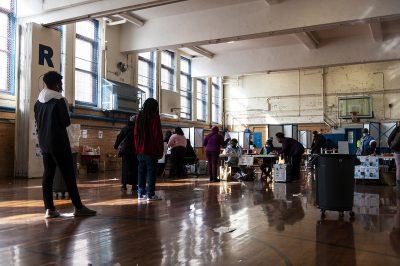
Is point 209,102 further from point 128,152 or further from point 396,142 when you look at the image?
point 128,152

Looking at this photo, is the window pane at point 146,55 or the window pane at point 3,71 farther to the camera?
the window pane at point 146,55

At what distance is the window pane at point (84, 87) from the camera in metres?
13.0

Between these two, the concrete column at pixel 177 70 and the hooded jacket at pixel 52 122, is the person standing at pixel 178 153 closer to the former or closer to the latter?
the hooded jacket at pixel 52 122

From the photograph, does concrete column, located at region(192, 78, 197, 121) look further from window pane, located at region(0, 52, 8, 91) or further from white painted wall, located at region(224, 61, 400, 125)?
window pane, located at region(0, 52, 8, 91)

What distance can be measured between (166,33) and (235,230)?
35.0 feet

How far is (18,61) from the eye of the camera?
413 inches

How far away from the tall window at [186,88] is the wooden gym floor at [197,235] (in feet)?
45.3

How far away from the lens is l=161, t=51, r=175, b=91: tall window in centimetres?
1767

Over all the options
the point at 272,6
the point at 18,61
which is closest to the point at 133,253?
the point at 18,61

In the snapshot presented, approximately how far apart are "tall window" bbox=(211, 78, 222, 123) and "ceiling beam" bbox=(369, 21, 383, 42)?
10.4 m

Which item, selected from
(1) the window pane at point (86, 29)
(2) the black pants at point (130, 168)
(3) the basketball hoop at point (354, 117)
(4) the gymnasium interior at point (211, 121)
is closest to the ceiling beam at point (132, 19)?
(4) the gymnasium interior at point (211, 121)

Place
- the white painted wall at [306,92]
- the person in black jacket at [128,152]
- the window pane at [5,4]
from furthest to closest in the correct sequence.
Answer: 1. the white painted wall at [306,92]
2. the window pane at [5,4]
3. the person in black jacket at [128,152]

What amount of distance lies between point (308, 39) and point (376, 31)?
230cm

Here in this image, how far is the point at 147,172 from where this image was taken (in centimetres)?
568
